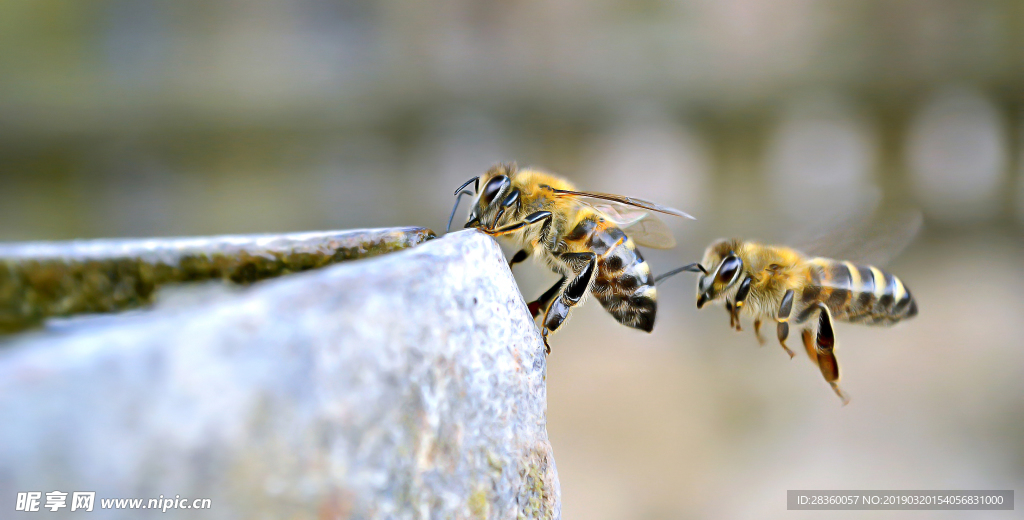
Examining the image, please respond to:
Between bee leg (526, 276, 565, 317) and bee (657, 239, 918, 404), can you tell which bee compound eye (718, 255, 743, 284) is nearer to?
bee (657, 239, 918, 404)

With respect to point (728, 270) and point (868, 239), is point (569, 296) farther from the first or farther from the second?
point (868, 239)

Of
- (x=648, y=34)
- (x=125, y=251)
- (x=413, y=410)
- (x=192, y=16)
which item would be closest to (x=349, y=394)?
(x=413, y=410)

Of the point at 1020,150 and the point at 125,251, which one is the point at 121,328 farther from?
the point at 1020,150

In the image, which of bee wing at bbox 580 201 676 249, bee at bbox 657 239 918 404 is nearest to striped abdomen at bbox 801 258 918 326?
bee at bbox 657 239 918 404

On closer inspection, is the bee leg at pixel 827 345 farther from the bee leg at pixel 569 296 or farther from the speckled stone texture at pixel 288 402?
the speckled stone texture at pixel 288 402

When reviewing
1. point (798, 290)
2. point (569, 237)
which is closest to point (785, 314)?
Result: point (798, 290)

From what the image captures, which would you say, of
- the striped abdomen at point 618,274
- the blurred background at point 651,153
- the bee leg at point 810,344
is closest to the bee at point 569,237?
the striped abdomen at point 618,274
